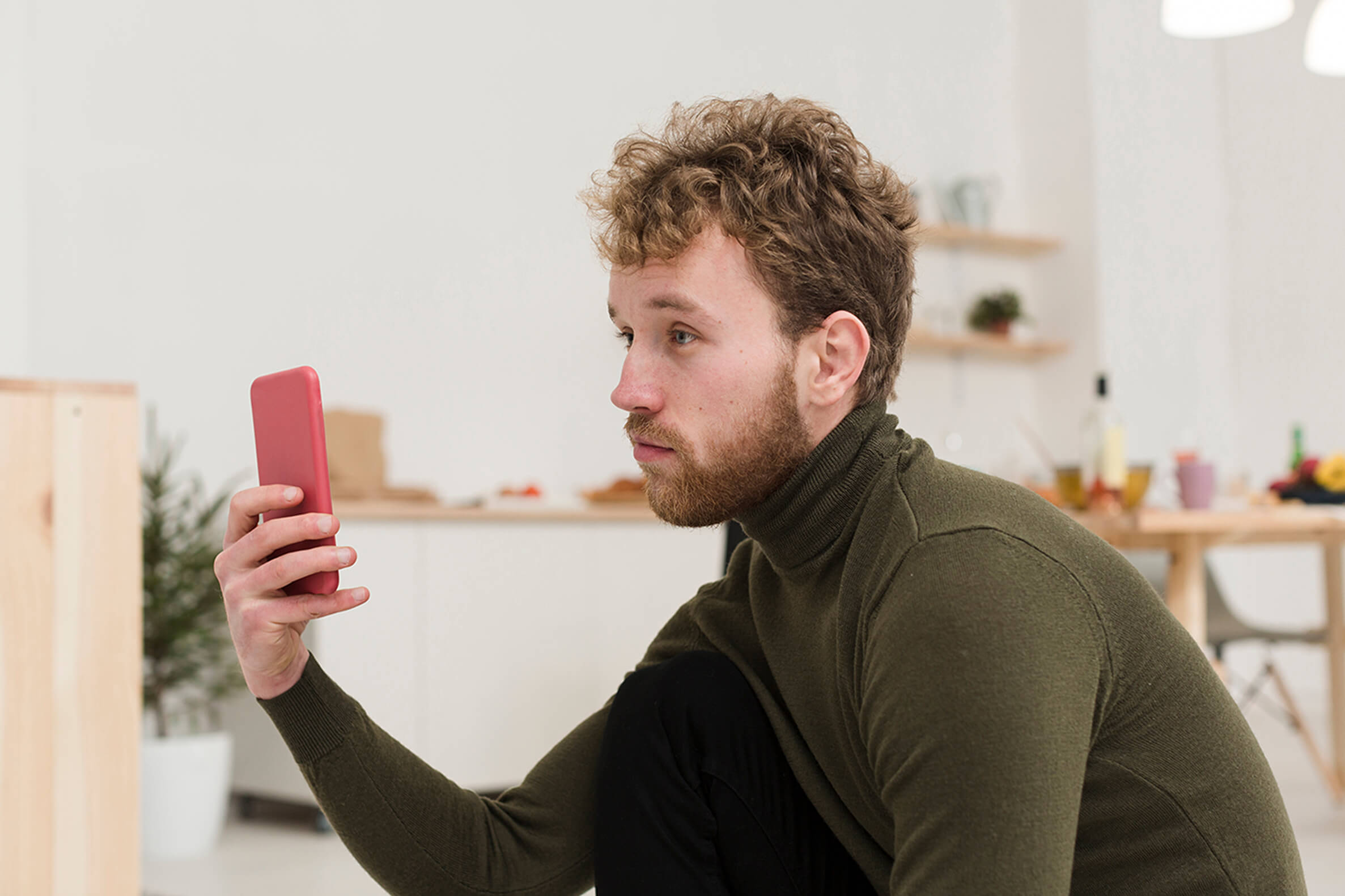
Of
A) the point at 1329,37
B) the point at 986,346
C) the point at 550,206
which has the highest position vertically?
the point at 1329,37

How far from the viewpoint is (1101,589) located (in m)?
0.88

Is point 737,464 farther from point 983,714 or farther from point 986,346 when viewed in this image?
point 986,346

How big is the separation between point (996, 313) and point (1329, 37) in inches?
101

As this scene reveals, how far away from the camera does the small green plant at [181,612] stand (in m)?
3.24

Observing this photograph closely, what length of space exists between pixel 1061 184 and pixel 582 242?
8.47ft

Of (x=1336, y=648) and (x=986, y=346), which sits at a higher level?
(x=986, y=346)

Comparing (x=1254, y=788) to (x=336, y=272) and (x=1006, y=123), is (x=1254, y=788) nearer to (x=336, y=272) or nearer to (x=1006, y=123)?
(x=336, y=272)

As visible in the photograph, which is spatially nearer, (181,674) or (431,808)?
(431,808)

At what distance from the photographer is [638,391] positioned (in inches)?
40.2

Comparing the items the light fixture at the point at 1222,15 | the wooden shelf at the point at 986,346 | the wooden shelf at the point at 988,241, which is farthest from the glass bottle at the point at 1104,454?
the wooden shelf at the point at 988,241

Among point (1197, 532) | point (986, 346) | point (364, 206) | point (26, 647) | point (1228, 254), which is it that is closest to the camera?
point (26, 647)

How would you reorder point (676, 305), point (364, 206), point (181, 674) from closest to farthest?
point (676, 305)
point (181, 674)
point (364, 206)

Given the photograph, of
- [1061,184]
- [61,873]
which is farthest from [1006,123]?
[61,873]

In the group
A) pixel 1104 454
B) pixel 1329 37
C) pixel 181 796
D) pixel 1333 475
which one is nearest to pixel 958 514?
pixel 1104 454
